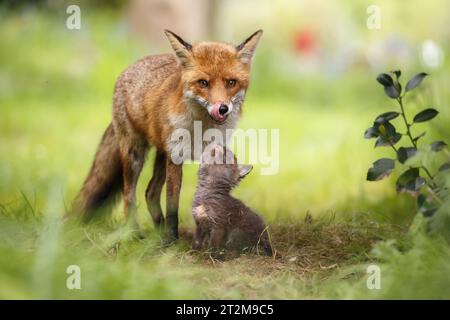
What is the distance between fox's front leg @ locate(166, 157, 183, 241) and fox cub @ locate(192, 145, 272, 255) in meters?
0.30

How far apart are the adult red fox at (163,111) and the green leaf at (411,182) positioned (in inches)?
53.8

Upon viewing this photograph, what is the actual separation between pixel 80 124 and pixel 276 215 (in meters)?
5.86

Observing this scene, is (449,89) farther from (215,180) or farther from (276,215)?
(215,180)

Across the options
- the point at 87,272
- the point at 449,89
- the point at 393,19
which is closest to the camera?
the point at 87,272

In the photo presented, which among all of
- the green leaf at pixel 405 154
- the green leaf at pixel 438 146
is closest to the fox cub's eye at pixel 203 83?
the green leaf at pixel 405 154

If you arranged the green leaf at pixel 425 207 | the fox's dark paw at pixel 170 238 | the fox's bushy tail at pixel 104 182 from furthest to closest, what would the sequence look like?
the fox's bushy tail at pixel 104 182 → the fox's dark paw at pixel 170 238 → the green leaf at pixel 425 207

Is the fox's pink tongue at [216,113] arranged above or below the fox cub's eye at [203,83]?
below

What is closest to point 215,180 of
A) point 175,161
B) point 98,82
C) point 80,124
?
point 175,161

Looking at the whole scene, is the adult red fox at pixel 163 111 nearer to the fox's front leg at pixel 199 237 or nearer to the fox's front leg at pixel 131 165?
the fox's front leg at pixel 131 165

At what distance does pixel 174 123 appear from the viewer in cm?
566

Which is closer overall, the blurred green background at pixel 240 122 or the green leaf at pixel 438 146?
the blurred green background at pixel 240 122

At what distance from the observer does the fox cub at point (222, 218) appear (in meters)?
5.34

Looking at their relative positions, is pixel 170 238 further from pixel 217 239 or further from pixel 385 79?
pixel 385 79

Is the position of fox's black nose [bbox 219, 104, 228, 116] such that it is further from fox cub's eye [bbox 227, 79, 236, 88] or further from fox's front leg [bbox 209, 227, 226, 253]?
fox's front leg [bbox 209, 227, 226, 253]
